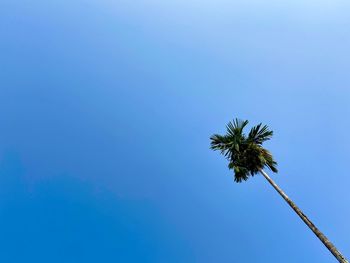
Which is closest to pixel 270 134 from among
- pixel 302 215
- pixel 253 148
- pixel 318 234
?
pixel 253 148

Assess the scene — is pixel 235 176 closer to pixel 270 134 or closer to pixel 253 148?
pixel 253 148

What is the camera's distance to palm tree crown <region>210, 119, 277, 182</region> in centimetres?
3241

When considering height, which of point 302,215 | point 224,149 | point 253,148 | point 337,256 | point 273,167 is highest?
point 224,149

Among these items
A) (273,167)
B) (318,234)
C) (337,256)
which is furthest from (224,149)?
(337,256)

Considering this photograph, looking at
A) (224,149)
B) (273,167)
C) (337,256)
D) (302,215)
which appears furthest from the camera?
(224,149)

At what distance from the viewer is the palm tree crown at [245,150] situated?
106 ft

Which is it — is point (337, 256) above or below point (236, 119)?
below

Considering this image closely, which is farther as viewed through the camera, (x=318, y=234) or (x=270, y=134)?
(x=270, y=134)

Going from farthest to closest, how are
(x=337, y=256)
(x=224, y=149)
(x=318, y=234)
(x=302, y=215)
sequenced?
(x=224, y=149) < (x=302, y=215) < (x=318, y=234) < (x=337, y=256)

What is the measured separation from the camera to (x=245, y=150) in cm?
3334

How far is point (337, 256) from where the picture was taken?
61.9 feet

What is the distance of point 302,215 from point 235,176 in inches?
411

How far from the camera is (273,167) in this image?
1273 inches

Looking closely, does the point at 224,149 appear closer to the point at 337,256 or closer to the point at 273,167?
the point at 273,167
